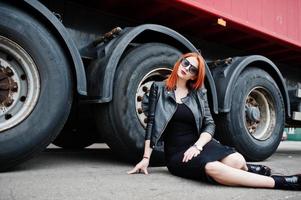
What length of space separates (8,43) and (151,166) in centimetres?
154

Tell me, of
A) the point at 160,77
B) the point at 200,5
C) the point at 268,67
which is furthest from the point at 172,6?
the point at 268,67

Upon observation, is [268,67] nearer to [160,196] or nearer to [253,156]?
[253,156]

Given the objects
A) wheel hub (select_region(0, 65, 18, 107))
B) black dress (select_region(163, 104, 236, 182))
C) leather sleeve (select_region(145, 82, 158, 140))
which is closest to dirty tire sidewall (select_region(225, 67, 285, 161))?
black dress (select_region(163, 104, 236, 182))

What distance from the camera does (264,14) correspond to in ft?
13.9

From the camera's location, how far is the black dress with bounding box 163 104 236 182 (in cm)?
253

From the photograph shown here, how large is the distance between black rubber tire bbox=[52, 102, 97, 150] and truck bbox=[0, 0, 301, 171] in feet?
0.05

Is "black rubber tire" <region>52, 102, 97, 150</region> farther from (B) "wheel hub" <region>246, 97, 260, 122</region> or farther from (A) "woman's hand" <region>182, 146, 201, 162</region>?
(B) "wheel hub" <region>246, 97, 260, 122</region>

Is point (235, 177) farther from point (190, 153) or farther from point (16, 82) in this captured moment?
point (16, 82)

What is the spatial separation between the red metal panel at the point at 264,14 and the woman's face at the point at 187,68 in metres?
0.70

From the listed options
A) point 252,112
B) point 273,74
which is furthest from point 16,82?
point 273,74

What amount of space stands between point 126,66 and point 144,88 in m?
0.29

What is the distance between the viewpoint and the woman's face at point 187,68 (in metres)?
2.90

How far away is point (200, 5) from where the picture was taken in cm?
349

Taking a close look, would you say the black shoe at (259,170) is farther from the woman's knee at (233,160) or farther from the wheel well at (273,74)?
the wheel well at (273,74)
